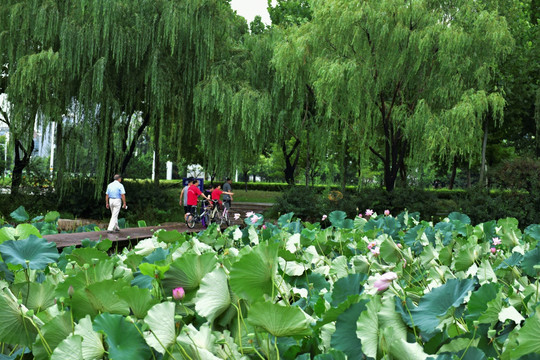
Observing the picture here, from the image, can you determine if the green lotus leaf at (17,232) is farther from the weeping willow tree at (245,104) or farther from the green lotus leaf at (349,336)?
the weeping willow tree at (245,104)

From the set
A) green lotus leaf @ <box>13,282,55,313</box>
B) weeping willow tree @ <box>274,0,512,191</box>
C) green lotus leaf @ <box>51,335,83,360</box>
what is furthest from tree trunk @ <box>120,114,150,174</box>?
green lotus leaf @ <box>51,335,83,360</box>

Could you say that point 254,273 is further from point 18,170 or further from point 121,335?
point 18,170

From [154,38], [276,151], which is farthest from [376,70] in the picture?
[276,151]

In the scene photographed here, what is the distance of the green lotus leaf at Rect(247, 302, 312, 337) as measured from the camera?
99 cm

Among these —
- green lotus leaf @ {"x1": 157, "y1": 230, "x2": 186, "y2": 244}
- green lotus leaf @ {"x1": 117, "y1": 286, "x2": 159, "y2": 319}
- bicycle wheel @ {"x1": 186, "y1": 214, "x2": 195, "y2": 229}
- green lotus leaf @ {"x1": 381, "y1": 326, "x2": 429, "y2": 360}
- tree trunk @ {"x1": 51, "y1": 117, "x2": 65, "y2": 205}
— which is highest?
tree trunk @ {"x1": 51, "y1": 117, "x2": 65, "y2": 205}

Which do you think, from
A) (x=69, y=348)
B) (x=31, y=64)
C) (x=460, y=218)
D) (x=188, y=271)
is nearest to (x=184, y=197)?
(x=31, y=64)

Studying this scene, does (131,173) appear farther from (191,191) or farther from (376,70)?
(376,70)

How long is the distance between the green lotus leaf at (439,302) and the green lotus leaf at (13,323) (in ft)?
2.84

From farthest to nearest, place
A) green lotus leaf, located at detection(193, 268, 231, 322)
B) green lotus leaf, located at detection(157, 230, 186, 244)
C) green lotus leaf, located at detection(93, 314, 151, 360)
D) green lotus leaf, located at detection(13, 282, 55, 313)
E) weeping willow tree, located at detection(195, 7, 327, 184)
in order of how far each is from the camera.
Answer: weeping willow tree, located at detection(195, 7, 327, 184)
green lotus leaf, located at detection(157, 230, 186, 244)
green lotus leaf, located at detection(13, 282, 55, 313)
green lotus leaf, located at detection(193, 268, 231, 322)
green lotus leaf, located at detection(93, 314, 151, 360)

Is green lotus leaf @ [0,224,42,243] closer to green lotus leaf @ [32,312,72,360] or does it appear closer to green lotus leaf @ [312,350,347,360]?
green lotus leaf @ [32,312,72,360]

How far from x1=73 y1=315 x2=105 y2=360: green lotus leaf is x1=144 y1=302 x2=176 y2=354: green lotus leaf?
0.38 feet

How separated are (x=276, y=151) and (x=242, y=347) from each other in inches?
1081

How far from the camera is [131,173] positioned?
1794 cm

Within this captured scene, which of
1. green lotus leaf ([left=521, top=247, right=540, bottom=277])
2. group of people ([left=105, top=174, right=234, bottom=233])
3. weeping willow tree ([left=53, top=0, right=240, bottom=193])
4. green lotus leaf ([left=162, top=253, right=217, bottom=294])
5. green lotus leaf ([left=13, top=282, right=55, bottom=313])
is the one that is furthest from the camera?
weeping willow tree ([left=53, top=0, right=240, bottom=193])
